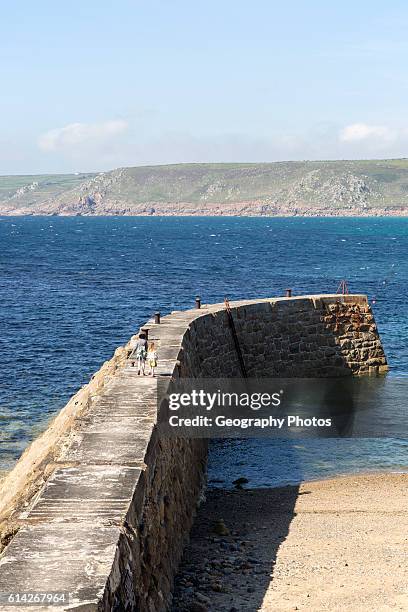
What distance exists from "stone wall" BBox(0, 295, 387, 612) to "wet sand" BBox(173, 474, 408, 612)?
0.70 m

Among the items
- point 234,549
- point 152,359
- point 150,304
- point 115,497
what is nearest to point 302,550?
point 234,549

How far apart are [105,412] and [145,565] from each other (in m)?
5.23

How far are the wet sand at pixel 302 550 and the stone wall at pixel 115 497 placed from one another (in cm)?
70

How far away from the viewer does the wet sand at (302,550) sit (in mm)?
15125

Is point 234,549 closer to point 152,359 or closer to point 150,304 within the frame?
point 152,359

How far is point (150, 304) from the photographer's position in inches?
2377

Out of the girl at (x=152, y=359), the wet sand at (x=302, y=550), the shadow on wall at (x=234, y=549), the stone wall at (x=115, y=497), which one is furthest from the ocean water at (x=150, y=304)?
the girl at (x=152, y=359)

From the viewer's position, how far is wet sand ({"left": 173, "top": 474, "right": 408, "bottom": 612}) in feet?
49.6

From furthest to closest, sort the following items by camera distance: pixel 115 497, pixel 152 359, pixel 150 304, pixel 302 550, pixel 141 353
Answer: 1. pixel 150 304
2. pixel 141 353
3. pixel 152 359
4. pixel 302 550
5. pixel 115 497

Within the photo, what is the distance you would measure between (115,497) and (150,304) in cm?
4734

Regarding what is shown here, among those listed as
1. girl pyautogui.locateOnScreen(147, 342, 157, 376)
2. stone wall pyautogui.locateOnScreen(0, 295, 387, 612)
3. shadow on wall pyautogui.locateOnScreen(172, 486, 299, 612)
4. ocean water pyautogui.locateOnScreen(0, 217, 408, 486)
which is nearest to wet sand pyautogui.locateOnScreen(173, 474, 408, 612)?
shadow on wall pyautogui.locateOnScreen(172, 486, 299, 612)

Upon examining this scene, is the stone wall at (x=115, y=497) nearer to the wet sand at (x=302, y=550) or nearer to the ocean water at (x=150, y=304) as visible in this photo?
the wet sand at (x=302, y=550)

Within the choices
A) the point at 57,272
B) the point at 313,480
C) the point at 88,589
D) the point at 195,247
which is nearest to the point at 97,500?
the point at 88,589

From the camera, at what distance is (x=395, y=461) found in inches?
1022
